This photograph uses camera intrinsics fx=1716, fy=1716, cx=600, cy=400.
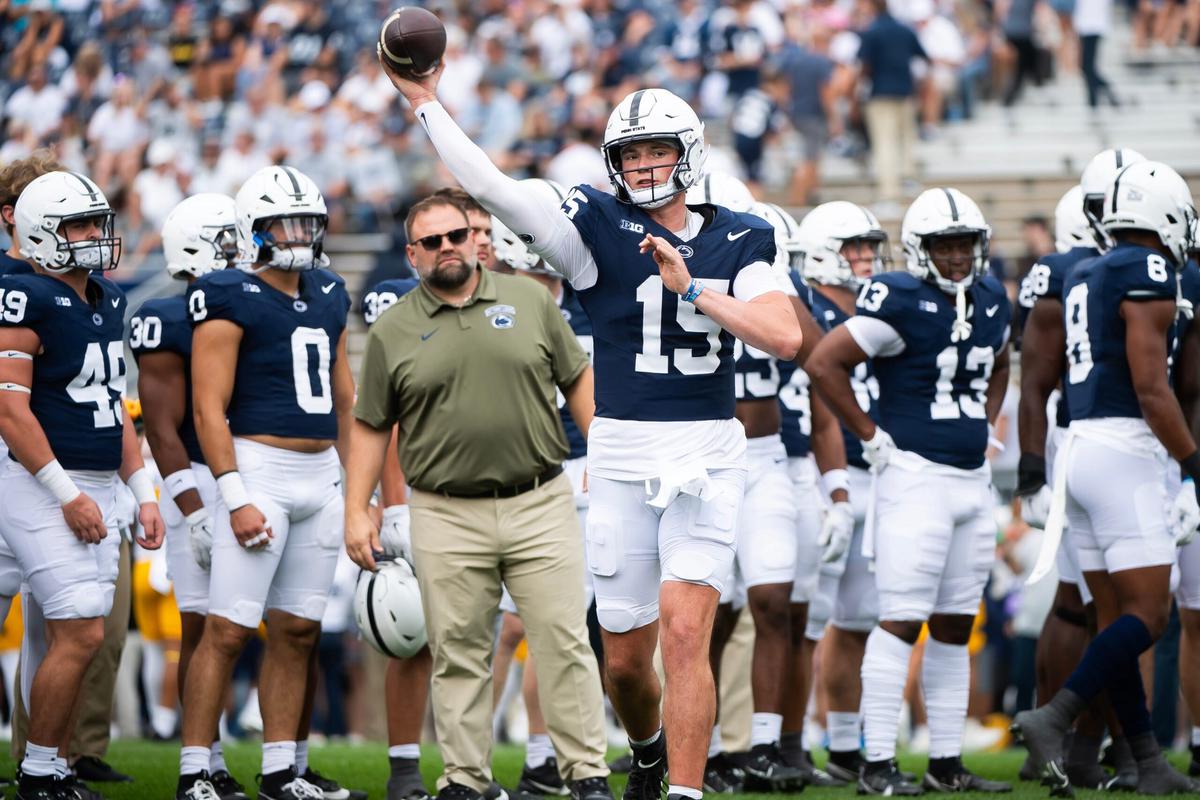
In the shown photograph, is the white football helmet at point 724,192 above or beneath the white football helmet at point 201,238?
above

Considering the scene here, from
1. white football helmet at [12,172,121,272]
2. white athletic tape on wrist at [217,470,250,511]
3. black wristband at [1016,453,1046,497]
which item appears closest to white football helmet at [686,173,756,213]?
black wristband at [1016,453,1046,497]

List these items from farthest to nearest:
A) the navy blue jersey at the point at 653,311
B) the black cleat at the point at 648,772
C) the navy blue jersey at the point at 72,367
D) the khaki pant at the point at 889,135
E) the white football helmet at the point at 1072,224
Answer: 1. the khaki pant at the point at 889,135
2. the white football helmet at the point at 1072,224
3. the navy blue jersey at the point at 72,367
4. the black cleat at the point at 648,772
5. the navy blue jersey at the point at 653,311

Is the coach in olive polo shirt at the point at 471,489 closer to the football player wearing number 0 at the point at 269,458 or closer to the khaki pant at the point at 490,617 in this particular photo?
the khaki pant at the point at 490,617

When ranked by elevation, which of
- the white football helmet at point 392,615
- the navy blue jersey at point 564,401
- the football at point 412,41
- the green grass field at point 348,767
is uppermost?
the football at point 412,41

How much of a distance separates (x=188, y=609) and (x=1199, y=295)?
4.27 meters

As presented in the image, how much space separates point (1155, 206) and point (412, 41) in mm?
3004

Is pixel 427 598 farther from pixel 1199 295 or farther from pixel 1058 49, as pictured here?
pixel 1058 49

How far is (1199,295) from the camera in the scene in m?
6.96

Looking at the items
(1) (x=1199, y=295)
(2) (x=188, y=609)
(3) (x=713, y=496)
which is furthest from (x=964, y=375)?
(2) (x=188, y=609)

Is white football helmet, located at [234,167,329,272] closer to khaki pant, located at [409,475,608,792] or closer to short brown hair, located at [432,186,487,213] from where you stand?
short brown hair, located at [432,186,487,213]

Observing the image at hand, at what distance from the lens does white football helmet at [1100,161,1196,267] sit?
6465 mm

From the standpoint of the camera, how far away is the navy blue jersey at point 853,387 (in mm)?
7942

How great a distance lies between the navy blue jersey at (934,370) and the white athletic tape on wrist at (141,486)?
9.55 ft

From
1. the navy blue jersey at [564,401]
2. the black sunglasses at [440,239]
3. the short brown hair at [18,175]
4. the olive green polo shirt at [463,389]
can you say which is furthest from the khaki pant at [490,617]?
the short brown hair at [18,175]
